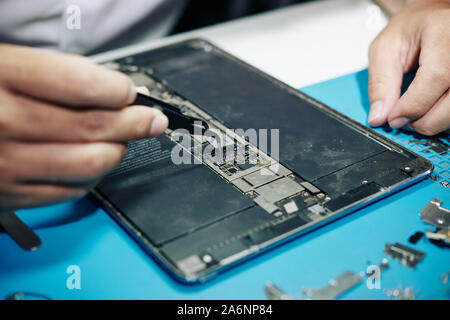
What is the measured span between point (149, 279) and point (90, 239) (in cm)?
19

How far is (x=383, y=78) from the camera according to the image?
61.6 inches

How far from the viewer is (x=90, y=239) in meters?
1.11

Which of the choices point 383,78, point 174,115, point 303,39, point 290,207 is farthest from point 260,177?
point 303,39

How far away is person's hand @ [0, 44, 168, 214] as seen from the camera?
0.84 metres

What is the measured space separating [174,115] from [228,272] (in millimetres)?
409

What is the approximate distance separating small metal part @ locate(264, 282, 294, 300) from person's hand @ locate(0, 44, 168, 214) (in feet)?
1.34

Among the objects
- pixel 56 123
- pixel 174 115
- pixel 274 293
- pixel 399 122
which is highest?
pixel 56 123

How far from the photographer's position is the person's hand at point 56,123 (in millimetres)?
841

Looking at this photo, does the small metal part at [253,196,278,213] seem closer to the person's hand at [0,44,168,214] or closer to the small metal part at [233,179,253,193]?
the small metal part at [233,179,253,193]

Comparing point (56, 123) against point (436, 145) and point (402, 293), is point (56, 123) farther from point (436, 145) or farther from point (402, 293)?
point (436, 145)

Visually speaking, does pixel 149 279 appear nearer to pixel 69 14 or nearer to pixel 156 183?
pixel 156 183

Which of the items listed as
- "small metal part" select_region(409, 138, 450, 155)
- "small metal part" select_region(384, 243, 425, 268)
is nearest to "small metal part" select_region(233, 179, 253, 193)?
"small metal part" select_region(384, 243, 425, 268)
